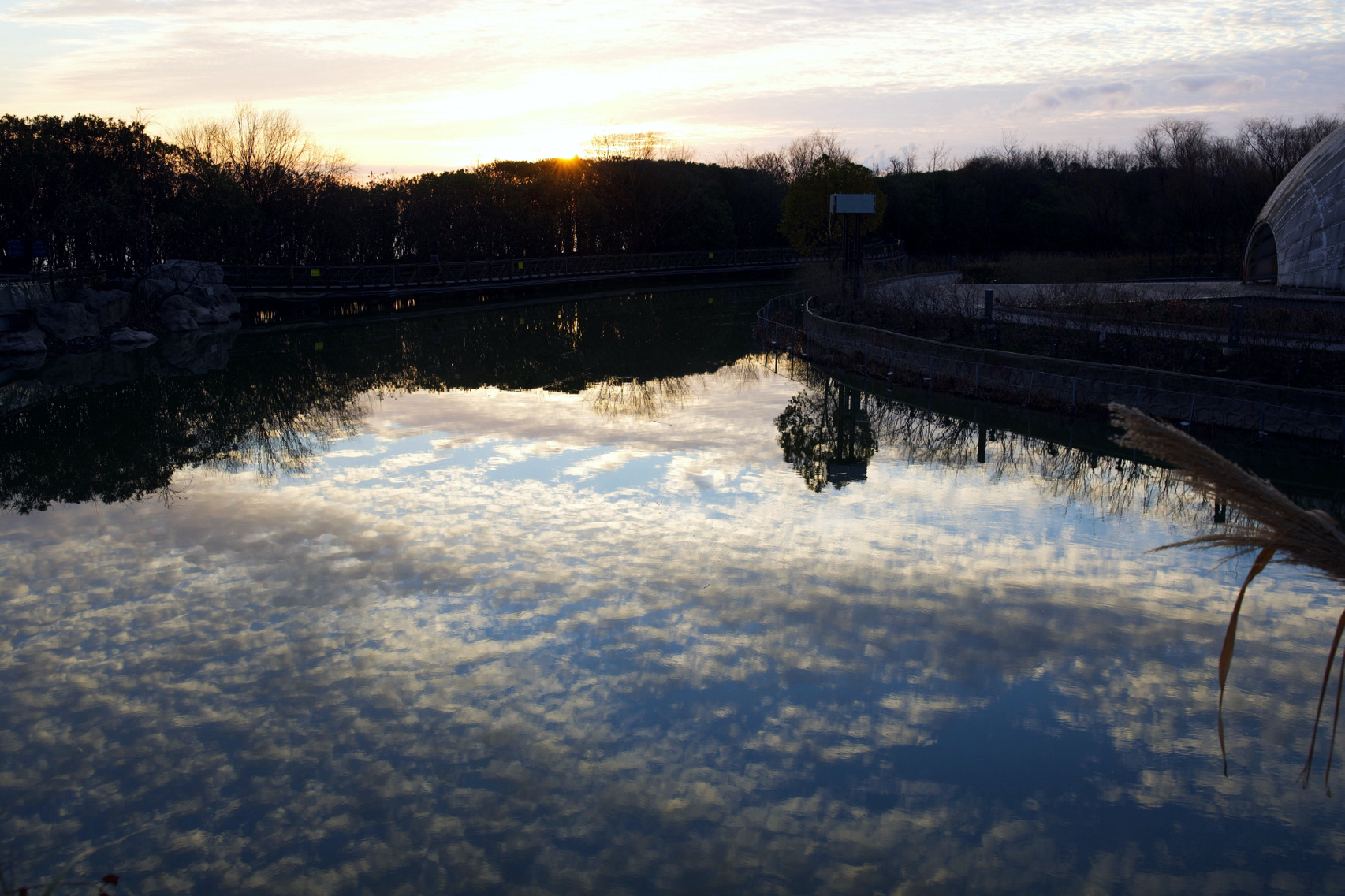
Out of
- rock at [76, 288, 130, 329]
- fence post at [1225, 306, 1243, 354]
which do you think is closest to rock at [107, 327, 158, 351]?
rock at [76, 288, 130, 329]

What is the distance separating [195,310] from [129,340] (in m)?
5.55

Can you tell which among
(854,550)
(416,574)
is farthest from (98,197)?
(854,550)

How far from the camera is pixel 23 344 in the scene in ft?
105

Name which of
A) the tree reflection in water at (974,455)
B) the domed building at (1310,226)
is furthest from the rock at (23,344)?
the domed building at (1310,226)

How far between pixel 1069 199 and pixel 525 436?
61820mm

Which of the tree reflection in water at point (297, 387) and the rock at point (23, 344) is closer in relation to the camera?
the tree reflection in water at point (297, 387)

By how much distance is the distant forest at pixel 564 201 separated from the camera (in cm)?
4116

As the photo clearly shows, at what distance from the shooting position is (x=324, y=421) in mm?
21281

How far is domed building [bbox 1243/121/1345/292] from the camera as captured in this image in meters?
28.4

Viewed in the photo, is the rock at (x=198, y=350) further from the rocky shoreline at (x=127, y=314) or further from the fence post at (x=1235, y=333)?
the fence post at (x=1235, y=333)

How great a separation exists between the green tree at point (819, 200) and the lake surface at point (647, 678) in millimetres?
34540

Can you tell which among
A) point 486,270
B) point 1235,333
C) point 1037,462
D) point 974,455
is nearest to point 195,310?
point 486,270

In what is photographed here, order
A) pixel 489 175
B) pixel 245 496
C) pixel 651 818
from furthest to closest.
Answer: pixel 489 175 < pixel 245 496 < pixel 651 818

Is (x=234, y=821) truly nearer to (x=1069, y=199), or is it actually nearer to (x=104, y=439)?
(x=104, y=439)
